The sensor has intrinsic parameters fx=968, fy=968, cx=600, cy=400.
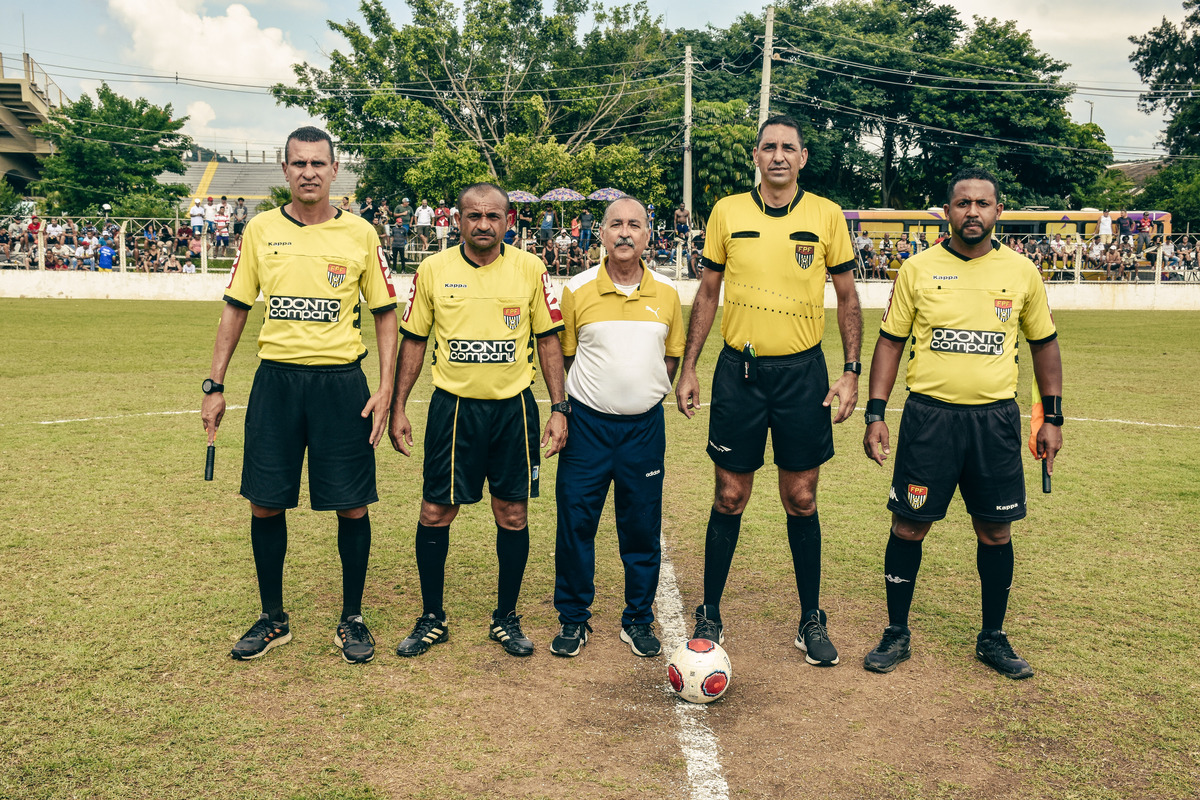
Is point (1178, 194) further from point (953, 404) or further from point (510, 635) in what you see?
point (510, 635)

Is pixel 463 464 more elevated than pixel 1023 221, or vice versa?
pixel 1023 221

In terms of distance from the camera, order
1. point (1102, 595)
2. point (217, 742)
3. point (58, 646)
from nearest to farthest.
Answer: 1. point (217, 742)
2. point (58, 646)
3. point (1102, 595)

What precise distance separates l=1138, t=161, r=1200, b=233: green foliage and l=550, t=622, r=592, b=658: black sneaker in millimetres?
54608

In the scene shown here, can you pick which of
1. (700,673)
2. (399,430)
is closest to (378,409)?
(399,430)

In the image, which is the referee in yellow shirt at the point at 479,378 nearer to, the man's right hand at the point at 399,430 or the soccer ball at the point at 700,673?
the man's right hand at the point at 399,430

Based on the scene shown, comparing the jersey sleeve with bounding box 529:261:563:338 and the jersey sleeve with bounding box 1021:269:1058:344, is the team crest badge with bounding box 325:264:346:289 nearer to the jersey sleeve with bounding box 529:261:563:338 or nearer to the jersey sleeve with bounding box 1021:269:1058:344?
the jersey sleeve with bounding box 529:261:563:338

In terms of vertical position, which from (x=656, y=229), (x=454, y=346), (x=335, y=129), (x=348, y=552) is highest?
(x=335, y=129)

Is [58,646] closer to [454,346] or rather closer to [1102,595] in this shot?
[454,346]

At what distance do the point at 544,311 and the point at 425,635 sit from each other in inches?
67.6

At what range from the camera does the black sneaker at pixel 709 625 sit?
483cm

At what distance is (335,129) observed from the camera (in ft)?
141

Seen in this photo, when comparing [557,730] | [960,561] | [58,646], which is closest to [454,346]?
[557,730]

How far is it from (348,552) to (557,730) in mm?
1512

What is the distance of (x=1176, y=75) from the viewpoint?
57.2 m
